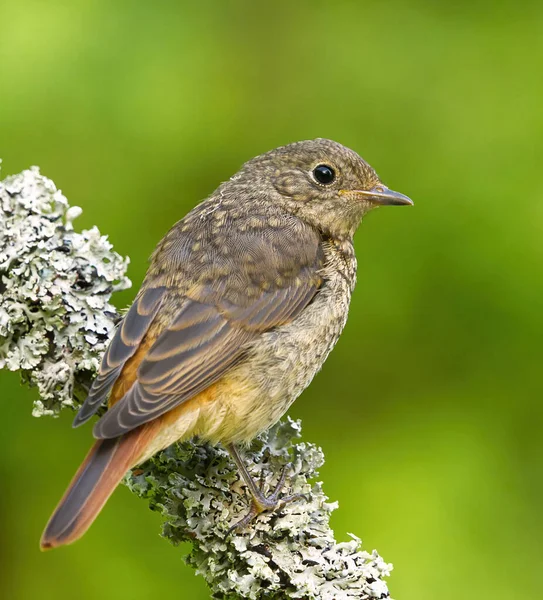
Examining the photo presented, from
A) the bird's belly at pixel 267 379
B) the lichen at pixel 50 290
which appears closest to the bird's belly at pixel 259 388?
the bird's belly at pixel 267 379

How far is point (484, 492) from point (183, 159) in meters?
1.73

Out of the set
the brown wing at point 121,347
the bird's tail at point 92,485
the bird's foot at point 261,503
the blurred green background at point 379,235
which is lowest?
the bird's tail at point 92,485

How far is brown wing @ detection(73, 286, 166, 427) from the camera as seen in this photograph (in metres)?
3.36

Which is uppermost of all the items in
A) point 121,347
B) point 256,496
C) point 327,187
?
point 327,187

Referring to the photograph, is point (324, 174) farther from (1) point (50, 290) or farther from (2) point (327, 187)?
(1) point (50, 290)

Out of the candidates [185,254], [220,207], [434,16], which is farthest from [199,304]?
[434,16]

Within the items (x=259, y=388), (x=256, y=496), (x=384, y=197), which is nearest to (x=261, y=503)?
(x=256, y=496)

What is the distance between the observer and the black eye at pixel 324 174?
4.20 meters

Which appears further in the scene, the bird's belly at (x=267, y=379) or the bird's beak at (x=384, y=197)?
the bird's beak at (x=384, y=197)

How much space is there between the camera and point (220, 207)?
4.04m

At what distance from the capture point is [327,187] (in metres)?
4.20

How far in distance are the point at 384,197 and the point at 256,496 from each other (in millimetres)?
1262

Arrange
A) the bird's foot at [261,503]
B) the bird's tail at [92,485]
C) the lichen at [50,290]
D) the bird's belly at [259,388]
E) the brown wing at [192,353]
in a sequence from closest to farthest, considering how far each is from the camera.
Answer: the bird's tail at [92,485], the brown wing at [192,353], the bird's foot at [261,503], the bird's belly at [259,388], the lichen at [50,290]

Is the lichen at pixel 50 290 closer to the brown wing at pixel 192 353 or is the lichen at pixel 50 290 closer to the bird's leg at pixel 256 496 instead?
the brown wing at pixel 192 353
